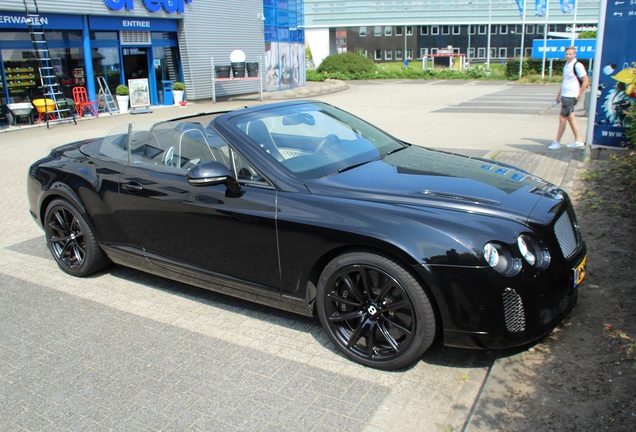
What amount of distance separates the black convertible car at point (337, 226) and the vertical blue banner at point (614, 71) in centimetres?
597

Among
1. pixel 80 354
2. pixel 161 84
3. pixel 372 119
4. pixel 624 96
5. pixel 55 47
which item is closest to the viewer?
pixel 80 354

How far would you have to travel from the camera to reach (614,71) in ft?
30.3

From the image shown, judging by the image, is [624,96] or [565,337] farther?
[624,96]

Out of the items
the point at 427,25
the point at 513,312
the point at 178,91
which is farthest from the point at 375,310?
the point at 427,25

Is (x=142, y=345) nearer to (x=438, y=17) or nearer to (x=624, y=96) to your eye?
(x=624, y=96)

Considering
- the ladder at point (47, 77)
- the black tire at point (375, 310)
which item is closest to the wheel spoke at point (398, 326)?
the black tire at point (375, 310)

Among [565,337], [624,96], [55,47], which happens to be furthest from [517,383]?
[55,47]

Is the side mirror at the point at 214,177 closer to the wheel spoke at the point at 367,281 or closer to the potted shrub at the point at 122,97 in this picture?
the wheel spoke at the point at 367,281

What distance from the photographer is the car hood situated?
3557mm

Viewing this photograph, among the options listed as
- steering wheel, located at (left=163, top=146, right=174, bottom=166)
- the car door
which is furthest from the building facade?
the car door

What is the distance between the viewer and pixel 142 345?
4082 mm

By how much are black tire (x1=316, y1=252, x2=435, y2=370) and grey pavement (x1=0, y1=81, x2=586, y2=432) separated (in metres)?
0.15

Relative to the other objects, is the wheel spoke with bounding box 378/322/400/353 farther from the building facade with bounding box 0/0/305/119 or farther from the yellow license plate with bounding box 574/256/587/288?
the building facade with bounding box 0/0/305/119

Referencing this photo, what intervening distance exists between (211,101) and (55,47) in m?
7.23
